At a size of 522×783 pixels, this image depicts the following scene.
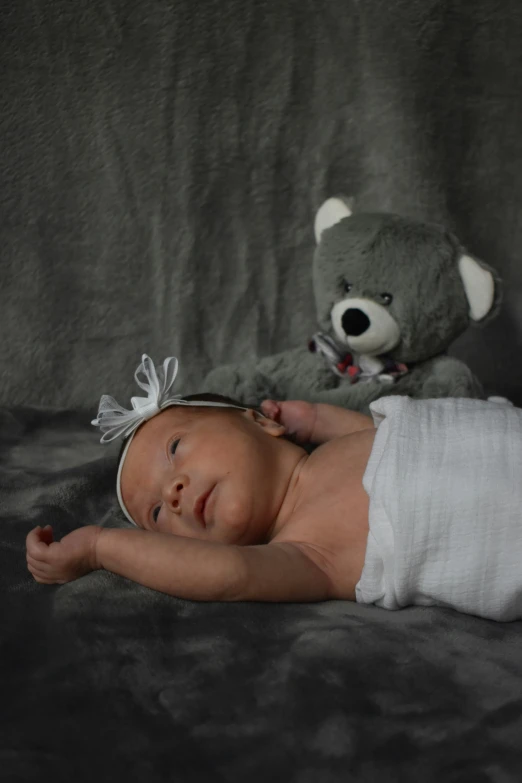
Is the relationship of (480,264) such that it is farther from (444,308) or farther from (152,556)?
(152,556)

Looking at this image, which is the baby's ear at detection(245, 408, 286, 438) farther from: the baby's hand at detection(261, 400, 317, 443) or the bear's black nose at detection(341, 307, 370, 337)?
the bear's black nose at detection(341, 307, 370, 337)

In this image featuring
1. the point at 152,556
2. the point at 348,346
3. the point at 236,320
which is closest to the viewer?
the point at 152,556

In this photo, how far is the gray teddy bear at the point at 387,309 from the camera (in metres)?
1.63

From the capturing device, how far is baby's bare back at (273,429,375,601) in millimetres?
1218

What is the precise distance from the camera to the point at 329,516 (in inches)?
49.9

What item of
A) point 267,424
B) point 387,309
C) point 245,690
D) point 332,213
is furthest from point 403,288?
point 245,690

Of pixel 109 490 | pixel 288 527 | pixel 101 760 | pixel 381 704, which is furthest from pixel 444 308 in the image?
pixel 101 760

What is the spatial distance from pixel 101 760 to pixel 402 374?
1048mm

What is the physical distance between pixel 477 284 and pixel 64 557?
930mm

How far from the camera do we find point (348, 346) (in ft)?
→ 5.57

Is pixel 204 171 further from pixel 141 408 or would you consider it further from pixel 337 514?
pixel 337 514

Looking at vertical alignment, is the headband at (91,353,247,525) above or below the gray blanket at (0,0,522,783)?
below

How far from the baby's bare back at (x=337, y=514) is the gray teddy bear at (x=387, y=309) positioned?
325mm

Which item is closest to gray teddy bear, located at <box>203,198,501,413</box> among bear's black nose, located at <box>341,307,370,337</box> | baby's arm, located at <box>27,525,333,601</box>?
bear's black nose, located at <box>341,307,370,337</box>
